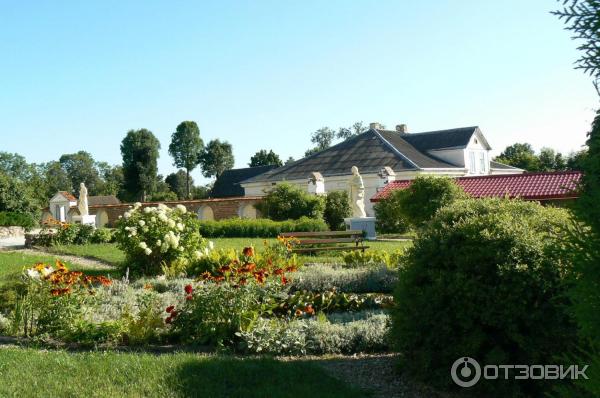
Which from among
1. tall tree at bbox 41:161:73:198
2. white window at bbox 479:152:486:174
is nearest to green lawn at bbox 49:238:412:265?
white window at bbox 479:152:486:174

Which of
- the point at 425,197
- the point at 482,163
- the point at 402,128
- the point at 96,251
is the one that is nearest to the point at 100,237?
the point at 96,251

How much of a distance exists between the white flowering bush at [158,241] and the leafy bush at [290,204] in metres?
15.8

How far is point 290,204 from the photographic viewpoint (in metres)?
28.8

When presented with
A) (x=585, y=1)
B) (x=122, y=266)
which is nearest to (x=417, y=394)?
(x=585, y=1)

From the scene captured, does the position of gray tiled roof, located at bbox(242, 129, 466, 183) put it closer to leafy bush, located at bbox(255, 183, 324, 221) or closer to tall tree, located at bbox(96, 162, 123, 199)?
leafy bush, located at bbox(255, 183, 324, 221)

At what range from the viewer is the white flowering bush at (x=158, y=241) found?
40.0 ft

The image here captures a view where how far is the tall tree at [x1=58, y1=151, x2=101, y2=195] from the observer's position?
110m

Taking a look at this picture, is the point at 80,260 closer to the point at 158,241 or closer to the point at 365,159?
the point at 158,241

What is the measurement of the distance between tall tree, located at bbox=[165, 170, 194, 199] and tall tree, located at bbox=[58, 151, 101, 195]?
37.1m

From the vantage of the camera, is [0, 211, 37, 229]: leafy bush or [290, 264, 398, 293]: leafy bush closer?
[290, 264, 398, 293]: leafy bush

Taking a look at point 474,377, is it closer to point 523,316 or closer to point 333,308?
point 523,316

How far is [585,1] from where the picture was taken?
281 cm

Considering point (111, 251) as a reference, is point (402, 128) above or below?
above

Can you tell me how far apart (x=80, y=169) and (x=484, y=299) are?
376ft
